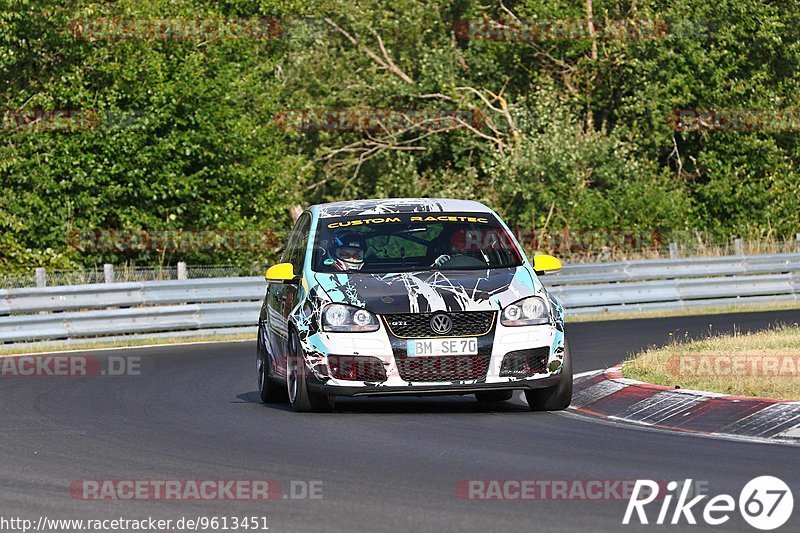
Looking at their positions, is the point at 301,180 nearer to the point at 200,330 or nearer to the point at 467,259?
the point at 200,330

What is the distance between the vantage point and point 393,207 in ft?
42.9

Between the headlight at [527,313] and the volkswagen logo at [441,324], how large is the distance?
1.37 ft

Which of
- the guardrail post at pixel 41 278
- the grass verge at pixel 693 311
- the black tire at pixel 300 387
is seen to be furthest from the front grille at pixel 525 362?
the grass verge at pixel 693 311

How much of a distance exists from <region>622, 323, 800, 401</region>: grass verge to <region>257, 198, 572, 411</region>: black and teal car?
1244mm

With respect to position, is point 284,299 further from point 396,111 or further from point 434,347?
point 396,111

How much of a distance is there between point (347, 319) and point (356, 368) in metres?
0.38

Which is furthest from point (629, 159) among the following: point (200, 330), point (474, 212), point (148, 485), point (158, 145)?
point (148, 485)

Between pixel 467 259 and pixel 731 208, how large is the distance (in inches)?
1163

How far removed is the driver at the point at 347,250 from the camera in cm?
1227

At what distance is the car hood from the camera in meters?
11.4

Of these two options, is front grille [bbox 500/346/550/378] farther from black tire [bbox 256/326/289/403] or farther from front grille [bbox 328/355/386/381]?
black tire [bbox 256/326/289/403]

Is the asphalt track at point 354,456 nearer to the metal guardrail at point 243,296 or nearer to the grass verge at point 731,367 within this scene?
the grass verge at point 731,367

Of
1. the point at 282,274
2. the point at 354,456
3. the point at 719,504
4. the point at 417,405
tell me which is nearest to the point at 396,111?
the point at 417,405

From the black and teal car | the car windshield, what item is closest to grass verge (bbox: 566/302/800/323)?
the car windshield
